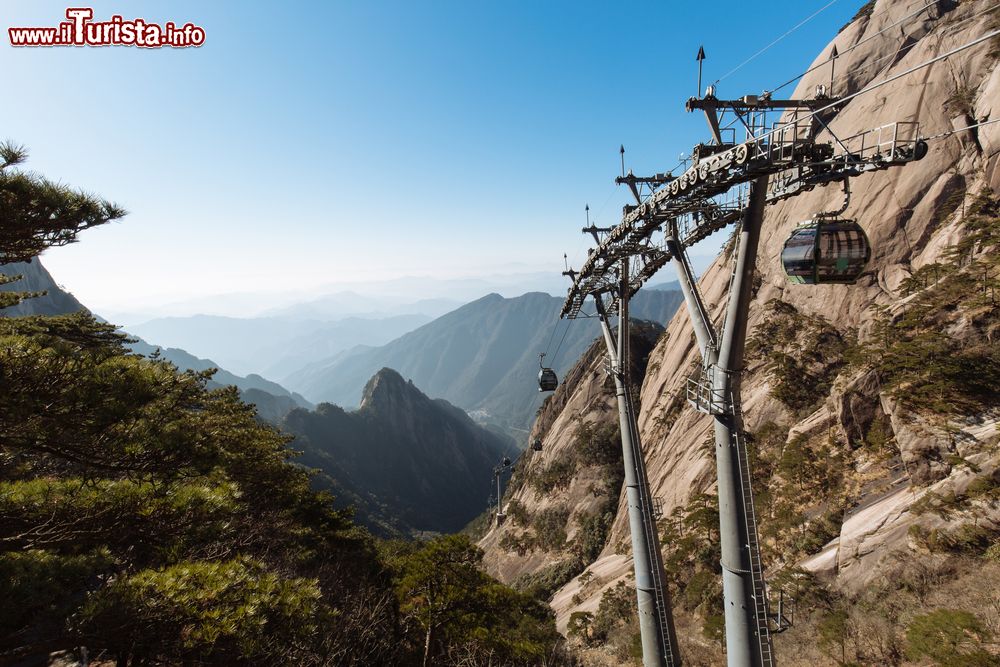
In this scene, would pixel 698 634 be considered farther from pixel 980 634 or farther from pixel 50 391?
pixel 50 391

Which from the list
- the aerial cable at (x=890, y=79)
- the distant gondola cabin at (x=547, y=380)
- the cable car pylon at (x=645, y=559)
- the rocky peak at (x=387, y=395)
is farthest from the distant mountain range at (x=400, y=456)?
the aerial cable at (x=890, y=79)

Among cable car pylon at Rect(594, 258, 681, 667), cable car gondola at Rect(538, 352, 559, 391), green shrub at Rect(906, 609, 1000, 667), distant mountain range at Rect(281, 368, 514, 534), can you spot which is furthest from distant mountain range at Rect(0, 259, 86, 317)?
green shrub at Rect(906, 609, 1000, 667)

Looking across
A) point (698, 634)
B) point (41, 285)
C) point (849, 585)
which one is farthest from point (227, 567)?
point (41, 285)

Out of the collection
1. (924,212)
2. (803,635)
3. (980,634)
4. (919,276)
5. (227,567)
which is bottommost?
(803,635)

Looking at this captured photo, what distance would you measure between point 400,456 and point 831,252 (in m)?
168

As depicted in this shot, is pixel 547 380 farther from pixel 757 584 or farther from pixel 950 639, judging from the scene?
pixel 950 639

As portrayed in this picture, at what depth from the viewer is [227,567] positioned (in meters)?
5.49

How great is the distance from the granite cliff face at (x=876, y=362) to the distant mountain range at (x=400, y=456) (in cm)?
10781

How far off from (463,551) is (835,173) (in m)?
14.9

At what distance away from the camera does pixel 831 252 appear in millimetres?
7676

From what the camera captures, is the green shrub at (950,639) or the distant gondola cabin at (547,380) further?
the distant gondola cabin at (547,380)

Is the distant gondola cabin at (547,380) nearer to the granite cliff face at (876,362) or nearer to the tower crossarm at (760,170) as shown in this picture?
the granite cliff face at (876,362)

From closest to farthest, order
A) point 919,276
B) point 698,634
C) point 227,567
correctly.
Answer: point 227,567
point 698,634
point 919,276

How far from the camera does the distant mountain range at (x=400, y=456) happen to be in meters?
130
